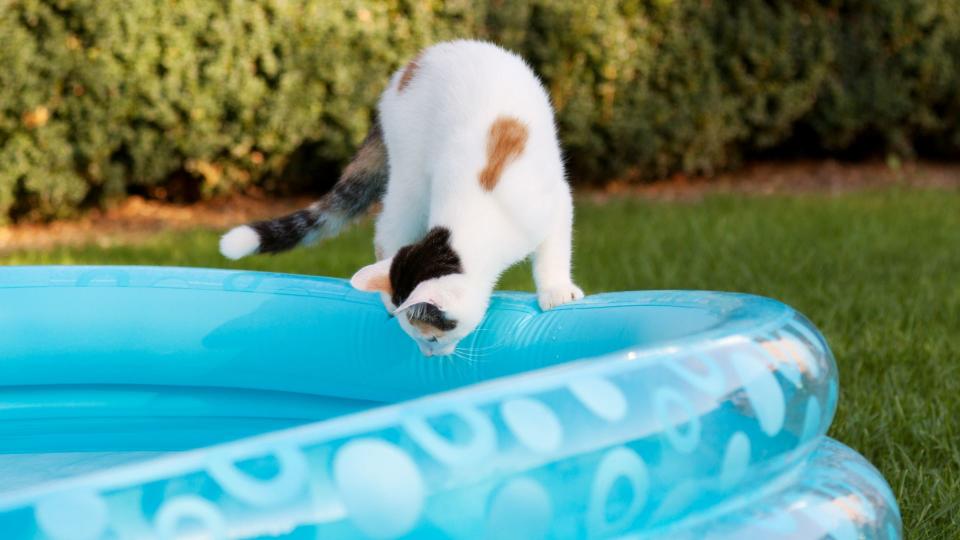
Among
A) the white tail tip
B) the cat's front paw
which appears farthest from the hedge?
the cat's front paw

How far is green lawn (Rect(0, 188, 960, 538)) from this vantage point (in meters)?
2.75

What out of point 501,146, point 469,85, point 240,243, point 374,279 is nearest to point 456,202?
point 501,146

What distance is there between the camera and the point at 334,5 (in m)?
6.06

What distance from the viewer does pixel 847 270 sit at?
4.80 meters

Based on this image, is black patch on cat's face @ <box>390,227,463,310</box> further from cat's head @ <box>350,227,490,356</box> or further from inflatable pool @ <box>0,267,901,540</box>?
inflatable pool @ <box>0,267,901,540</box>

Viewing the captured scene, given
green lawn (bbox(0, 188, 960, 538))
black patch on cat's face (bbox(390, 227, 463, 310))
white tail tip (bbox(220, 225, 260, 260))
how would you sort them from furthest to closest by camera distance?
1. green lawn (bbox(0, 188, 960, 538))
2. white tail tip (bbox(220, 225, 260, 260))
3. black patch on cat's face (bbox(390, 227, 463, 310))

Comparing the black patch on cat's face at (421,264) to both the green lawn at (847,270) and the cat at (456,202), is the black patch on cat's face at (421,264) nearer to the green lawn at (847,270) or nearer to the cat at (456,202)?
the cat at (456,202)

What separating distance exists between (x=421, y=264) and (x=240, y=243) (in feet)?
1.70

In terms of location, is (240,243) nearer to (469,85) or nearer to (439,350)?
(439,350)

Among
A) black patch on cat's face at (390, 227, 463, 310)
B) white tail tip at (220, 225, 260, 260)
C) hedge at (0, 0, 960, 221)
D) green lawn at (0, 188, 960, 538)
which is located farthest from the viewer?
hedge at (0, 0, 960, 221)

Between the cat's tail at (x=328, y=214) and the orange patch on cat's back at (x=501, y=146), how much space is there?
1.82 feet

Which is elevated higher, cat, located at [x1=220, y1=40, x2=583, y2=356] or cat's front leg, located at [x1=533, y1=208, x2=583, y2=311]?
cat, located at [x1=220, y1=40, x2=583, y2=356]

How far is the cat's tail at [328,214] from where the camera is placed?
106 inches

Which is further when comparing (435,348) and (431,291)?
(435,348)
